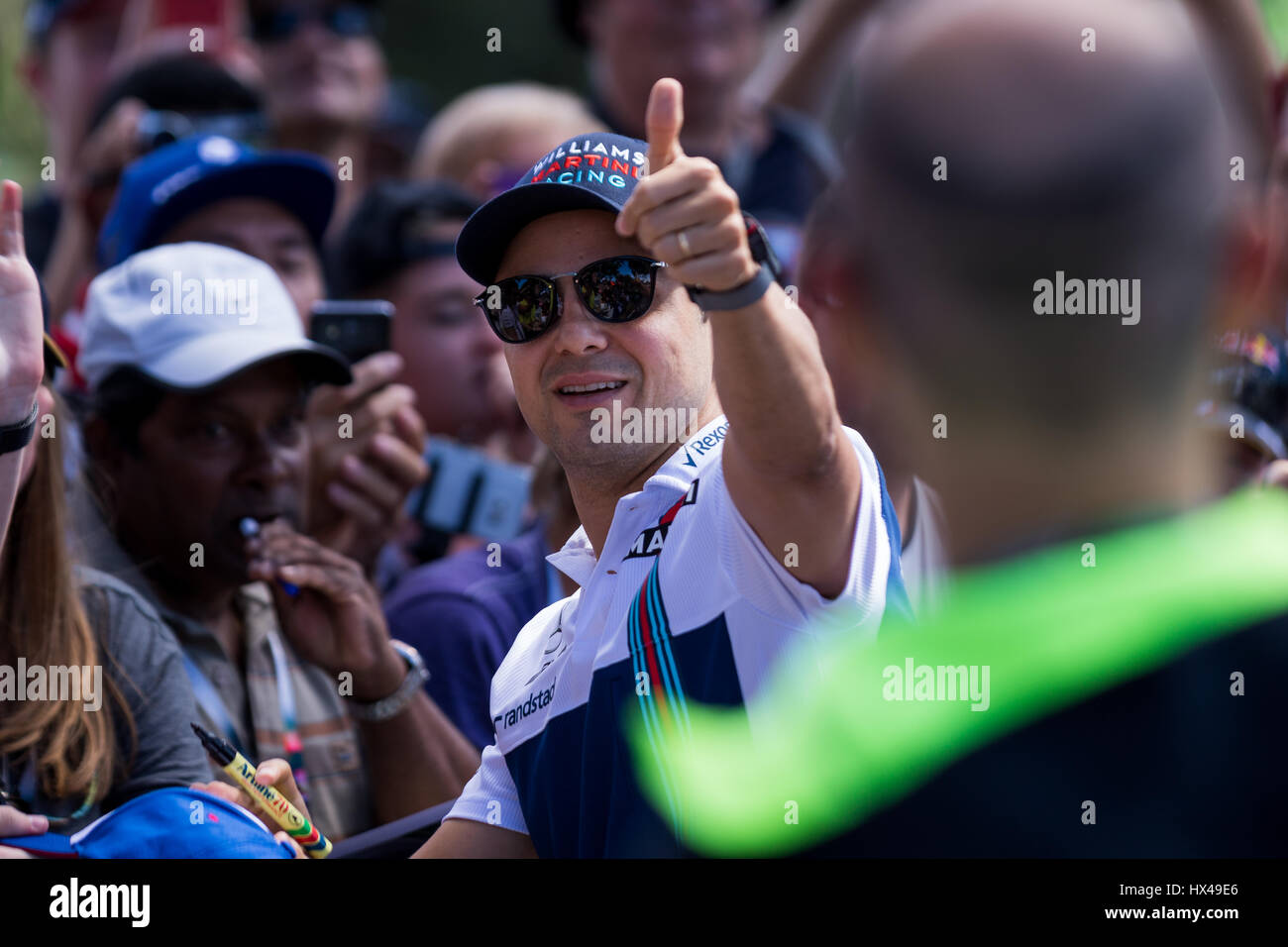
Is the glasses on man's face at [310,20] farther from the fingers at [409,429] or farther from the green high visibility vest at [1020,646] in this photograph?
the green high visibility vest at [1020,646]

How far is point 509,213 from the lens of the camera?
91.1 inches

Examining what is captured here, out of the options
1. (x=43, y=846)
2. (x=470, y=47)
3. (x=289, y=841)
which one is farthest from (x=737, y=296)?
(x=470, y=47)

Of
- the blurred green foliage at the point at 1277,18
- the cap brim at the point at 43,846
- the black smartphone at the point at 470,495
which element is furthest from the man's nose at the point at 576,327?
the blurred green foliage at the point at 1277,18

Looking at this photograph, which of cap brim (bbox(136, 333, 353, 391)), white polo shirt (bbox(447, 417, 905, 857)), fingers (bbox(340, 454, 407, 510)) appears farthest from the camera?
fingers (bbox(340, 454, 407, 510))

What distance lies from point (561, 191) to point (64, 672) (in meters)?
1.20

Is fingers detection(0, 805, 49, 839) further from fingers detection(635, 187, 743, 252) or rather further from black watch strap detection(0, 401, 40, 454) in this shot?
fingers detection(635, 187, 743, 252)

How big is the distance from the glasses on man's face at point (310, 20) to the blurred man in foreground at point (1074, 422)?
14.6 ft

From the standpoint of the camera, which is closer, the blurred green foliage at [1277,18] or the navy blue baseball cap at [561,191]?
the navy blue baseball cap at [561,191]

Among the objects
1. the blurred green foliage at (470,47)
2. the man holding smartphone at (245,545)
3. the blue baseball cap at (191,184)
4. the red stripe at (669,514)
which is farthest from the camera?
the blurred green foliage at (470,47)

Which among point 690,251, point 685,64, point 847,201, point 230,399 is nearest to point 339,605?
point 230,399

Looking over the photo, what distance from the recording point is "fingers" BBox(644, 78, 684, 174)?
5.48 feet

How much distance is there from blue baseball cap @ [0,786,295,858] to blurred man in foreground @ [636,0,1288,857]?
3.78 ft

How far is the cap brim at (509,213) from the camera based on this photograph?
2268 millimetres

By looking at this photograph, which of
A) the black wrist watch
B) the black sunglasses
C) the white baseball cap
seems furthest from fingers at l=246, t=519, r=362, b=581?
the black wrist watch
